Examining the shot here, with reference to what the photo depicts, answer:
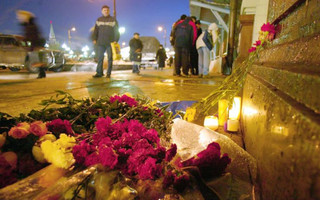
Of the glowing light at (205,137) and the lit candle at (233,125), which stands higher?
the glowing light at (205,137)

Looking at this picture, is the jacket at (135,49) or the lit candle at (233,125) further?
the jacket at (135,49)

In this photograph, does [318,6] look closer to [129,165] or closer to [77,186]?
[129,165]

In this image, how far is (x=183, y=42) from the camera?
8523 mm

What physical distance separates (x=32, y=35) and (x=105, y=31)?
2.42m

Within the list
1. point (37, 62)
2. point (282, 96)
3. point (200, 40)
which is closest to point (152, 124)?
point (282, 96)

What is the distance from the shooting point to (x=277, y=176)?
71cm

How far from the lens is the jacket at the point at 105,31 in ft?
24.5

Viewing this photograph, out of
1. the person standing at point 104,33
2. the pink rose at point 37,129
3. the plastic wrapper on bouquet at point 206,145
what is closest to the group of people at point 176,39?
the person standing at point 104,33

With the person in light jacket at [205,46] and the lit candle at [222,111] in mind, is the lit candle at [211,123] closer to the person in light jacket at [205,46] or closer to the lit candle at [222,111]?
the lit candle at [222,111]

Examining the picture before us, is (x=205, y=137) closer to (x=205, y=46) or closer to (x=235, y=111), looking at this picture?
(x=235, y=111)

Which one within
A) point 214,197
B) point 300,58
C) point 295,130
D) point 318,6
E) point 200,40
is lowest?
point 214,197

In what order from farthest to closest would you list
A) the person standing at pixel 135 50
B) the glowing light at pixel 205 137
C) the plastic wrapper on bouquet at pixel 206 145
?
the person standing at pixel 135 50 < the glowing light at pixel 205 137 < the plastic wrapper on bouquet at pixel 206 145

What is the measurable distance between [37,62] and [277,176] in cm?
874

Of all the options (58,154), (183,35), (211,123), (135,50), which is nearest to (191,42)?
(183,35)
